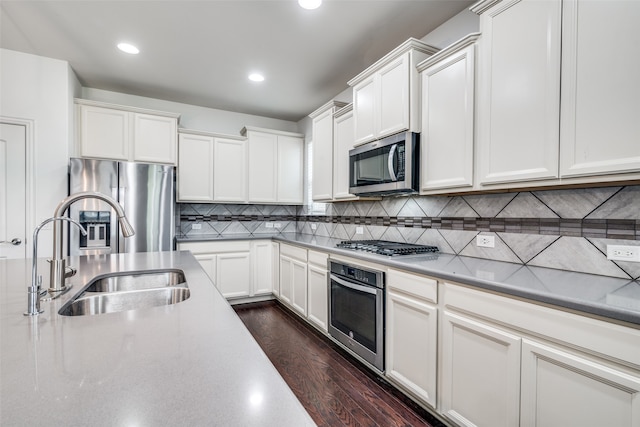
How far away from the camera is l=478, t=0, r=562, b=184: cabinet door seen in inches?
56.2

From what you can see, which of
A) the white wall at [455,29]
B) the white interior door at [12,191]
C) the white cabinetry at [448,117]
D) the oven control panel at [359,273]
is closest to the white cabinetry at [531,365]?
the oven control panel at [359,273]

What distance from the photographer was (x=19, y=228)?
2.87m

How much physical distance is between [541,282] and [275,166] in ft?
11.4

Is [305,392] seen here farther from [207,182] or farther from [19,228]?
[19,228]

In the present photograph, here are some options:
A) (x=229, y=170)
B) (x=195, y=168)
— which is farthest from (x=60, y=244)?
(x=229, y=170)

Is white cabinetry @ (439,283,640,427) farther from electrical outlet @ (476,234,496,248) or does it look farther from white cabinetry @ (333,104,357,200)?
white cabinetry @ (333,104,357,200)

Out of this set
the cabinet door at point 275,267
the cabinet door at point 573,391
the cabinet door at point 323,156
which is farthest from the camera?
the cabinet door at point 275,267

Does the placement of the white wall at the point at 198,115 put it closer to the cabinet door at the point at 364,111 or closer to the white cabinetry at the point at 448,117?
the cabinet door at the point at 364,111

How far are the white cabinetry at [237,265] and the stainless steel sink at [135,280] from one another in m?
1.99

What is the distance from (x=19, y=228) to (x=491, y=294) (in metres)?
3.93

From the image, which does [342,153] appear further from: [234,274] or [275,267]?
[234,274]

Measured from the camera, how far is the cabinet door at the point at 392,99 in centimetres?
218

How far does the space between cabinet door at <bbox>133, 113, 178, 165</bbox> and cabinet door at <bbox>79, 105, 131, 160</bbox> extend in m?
0.10

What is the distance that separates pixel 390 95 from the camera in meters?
2.32
